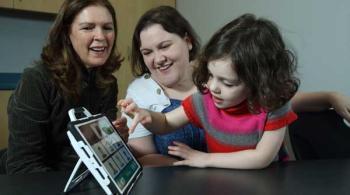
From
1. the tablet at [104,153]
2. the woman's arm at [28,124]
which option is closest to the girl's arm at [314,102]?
the tablet at [104,153]

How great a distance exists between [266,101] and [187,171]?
27cm

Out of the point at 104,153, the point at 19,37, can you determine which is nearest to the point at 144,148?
the point at 104,153

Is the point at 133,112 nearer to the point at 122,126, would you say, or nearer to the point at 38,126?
the point at 122,126

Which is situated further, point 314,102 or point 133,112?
point 314,102

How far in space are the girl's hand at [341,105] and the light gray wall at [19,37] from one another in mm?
2114

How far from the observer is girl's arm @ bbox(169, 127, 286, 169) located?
0.96 m

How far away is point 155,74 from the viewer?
4.66ft

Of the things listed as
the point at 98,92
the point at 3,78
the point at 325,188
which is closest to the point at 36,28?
the point at 3,78

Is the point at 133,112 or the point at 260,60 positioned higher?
the point at 260,60

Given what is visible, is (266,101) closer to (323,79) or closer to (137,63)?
(137,63)

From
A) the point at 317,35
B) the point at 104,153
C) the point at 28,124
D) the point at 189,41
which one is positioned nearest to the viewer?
the point at 104,153

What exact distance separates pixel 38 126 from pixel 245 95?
676mm

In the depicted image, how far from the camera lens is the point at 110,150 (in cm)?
73

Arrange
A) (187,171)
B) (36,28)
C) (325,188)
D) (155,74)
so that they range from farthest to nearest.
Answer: (36,28) < (155,74) < (187,171) < (325,188)
